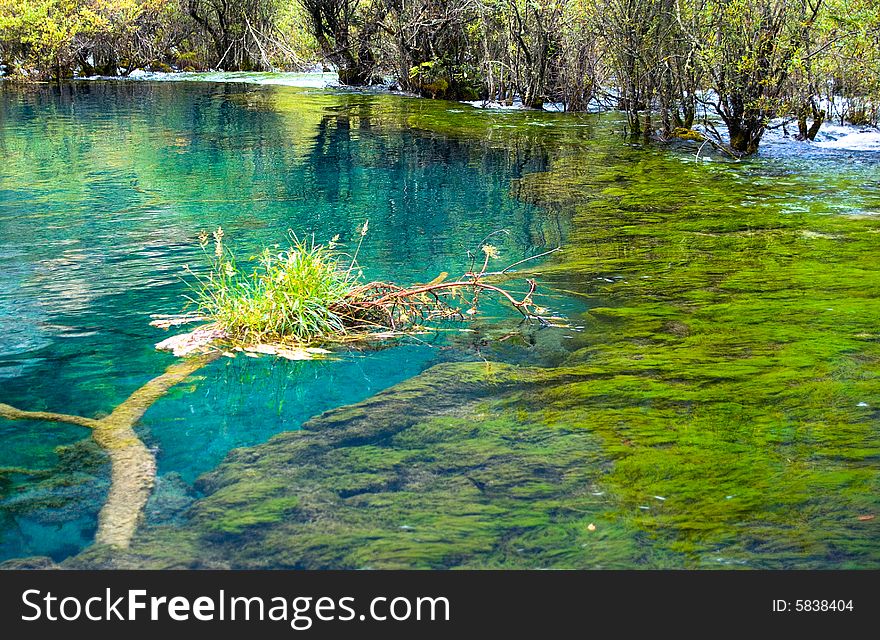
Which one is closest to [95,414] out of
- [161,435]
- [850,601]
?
[161,435]

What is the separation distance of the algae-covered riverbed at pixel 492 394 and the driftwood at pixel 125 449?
0.06 meters

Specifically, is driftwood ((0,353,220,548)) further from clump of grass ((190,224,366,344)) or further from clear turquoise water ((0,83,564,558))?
clump of grass ((190,224,366,344))

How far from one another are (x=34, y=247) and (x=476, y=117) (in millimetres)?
13555

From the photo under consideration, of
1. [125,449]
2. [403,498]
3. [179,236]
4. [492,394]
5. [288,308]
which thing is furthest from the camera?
[179,236]

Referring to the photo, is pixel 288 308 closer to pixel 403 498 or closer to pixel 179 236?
pixel 403 498

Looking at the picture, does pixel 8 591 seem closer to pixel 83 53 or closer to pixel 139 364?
pixel 139 364

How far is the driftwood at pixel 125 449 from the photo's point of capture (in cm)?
389

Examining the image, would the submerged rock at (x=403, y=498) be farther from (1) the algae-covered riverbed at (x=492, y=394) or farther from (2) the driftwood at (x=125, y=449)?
(2) the driftwood at (x=125, y=449)

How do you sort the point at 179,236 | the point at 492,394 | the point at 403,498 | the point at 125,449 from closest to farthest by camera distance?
the point at 403,498 < the point at 125,449 < the point at 492,394 < the point at 179,236

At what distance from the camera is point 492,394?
17.5 feet

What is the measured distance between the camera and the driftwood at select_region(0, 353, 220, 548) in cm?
389

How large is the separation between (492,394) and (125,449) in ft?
7.01

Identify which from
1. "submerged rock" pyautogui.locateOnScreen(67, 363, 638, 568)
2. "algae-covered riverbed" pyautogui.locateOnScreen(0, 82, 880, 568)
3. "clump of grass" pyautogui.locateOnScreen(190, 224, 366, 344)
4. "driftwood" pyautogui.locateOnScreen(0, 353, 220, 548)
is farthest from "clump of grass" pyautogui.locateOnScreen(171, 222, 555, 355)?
"submerged rock" pyautogui.locateOnScreen(67, 363, 638, 568)

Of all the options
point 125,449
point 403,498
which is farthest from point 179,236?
point 403,498
